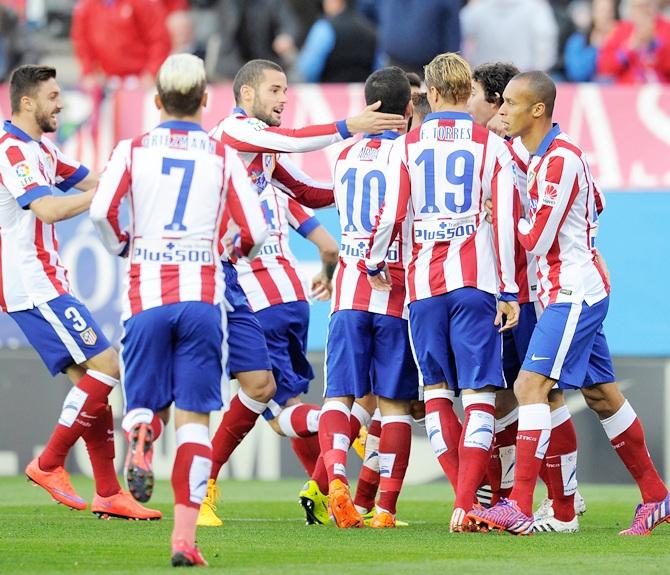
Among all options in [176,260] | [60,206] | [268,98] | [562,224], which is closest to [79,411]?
[60,206]

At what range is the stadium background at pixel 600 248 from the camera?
1221 centimetres

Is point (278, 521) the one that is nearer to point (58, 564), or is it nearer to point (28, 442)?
point (58, 564)

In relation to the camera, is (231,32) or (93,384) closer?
(93,384)

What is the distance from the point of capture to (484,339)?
305 inches

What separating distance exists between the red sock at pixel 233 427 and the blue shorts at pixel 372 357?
1.98ft

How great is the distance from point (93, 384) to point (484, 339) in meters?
2.40

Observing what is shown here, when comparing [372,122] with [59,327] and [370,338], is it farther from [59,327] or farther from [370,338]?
[59,327]

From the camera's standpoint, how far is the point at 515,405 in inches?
339

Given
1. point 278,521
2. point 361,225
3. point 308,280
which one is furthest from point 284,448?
point 361,225

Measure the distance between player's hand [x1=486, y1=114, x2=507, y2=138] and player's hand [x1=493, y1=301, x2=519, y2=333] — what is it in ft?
4.45

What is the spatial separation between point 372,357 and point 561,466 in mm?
1184

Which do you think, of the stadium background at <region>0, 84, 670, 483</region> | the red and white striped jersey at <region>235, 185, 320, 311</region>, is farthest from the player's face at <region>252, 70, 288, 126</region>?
the stadium background at <region>0, 84, 670, 483</region>

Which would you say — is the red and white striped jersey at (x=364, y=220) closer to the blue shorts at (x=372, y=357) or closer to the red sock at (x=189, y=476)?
the blue shorts at (x=372, y=357)

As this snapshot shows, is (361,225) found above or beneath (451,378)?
above
